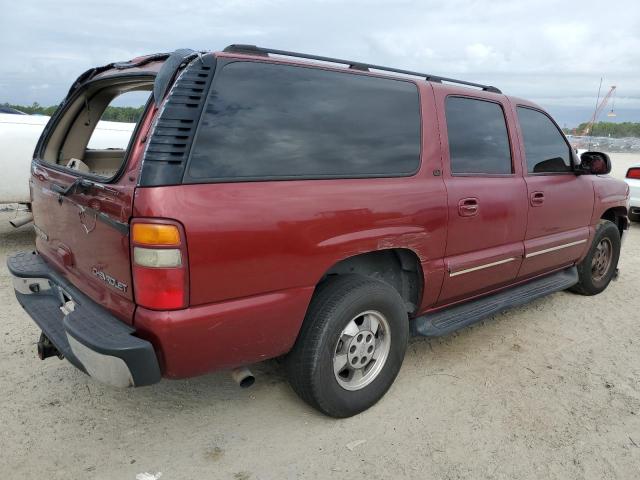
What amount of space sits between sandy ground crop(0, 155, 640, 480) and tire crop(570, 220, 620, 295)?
124cm

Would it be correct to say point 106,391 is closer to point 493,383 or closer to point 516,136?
point 493,383

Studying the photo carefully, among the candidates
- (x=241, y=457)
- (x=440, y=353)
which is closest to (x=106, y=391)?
(x=241, y=457)

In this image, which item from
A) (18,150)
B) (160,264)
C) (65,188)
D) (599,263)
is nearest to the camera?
(160,264)

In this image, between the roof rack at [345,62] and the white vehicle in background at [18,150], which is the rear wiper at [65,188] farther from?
the white vehicle in background at [18,150]

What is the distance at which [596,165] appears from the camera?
4.43m

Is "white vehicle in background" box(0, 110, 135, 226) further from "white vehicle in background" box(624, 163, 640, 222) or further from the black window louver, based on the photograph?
"white vehicle in background" box(624, 163, 640, 222)

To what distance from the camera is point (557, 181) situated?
4.14 m

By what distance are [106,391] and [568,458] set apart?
8.66 ft

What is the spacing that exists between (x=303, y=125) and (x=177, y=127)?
650 mm

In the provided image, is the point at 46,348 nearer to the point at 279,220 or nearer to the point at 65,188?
the point at 65,188

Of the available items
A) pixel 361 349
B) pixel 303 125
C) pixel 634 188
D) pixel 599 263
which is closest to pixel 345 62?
pixel 303 125

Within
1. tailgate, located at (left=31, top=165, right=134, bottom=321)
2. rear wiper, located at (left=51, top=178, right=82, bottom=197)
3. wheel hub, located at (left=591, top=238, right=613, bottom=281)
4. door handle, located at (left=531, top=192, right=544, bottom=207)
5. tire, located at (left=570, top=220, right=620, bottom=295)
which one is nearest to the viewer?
tailgate, located at (left=31, top=165, right=134, bottom=321)

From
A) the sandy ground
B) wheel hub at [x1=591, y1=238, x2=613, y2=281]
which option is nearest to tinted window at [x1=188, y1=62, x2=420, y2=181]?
the sandy ground

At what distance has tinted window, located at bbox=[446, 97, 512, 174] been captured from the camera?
335cm
